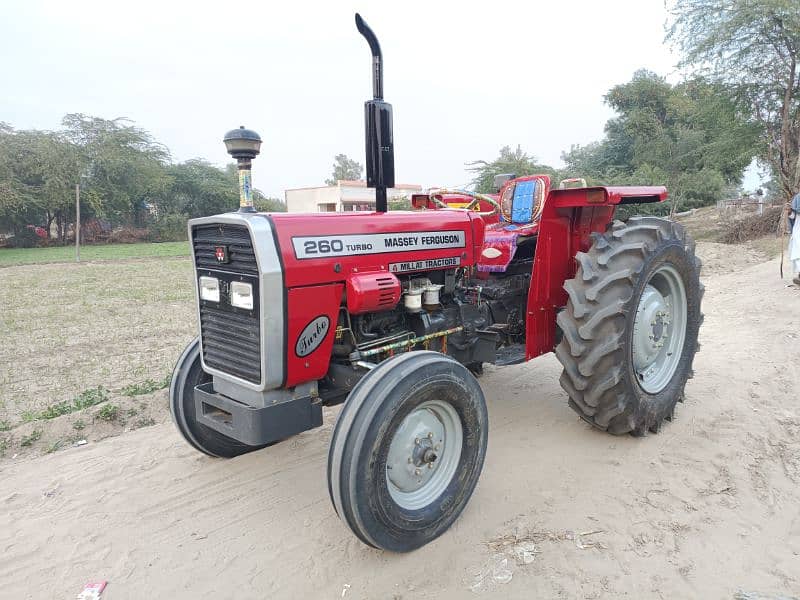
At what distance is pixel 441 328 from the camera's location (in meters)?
3.50

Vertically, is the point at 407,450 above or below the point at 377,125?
below

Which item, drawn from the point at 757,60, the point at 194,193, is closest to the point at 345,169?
the point at 194,193

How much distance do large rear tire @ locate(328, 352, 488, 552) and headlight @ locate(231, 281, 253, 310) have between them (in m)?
0.67

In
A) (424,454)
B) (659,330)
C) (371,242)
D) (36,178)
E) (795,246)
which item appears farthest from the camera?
(36,178)

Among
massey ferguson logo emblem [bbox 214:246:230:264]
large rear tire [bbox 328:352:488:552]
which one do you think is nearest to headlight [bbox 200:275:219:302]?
massey ferguson logo emblem [bbox 214:246:230:264]

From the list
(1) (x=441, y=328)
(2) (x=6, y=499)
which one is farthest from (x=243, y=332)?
(2) (x=6, y=499)

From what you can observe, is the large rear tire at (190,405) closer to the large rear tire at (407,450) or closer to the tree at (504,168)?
the large rear tire at (407,450)

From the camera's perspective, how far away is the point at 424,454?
2.64 m

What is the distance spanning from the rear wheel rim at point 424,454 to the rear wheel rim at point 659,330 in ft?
4.62

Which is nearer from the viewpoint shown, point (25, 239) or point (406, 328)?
point (406, 328)

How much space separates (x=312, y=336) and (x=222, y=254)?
0.59 metres

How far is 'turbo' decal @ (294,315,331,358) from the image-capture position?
268 centimetres

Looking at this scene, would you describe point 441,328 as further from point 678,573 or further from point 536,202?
point 678,573

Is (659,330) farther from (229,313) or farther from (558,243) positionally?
(229,313)
